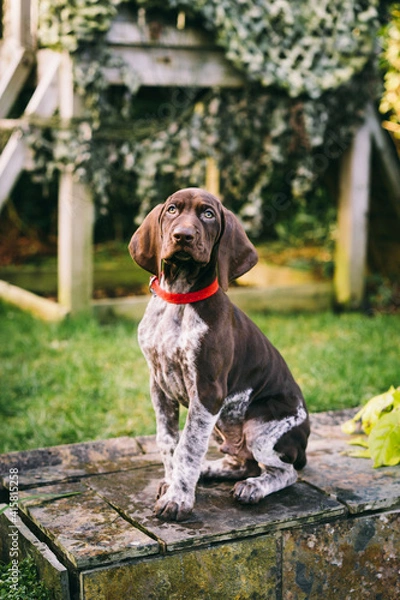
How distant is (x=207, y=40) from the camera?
7.02 metres

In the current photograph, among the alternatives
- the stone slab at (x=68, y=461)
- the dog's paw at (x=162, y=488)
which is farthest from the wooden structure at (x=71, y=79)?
the dog's paw at (x=162, y=488)

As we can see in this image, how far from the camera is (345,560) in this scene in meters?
2.93

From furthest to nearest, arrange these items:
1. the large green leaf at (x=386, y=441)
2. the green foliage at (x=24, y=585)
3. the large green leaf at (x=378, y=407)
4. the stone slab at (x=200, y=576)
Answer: the large green leaf at (x=378, y=407), the large green leaf at (x=386, y=441), the green foliage at (x=24, y=585), the stone slab at (x=200, y=576)

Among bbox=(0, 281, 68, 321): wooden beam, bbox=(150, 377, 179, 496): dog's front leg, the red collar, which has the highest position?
the red collar

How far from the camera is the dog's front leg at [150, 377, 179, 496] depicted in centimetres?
298

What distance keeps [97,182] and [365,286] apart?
125 inches

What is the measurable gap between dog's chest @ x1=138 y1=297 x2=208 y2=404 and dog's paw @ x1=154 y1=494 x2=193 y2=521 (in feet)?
1.20

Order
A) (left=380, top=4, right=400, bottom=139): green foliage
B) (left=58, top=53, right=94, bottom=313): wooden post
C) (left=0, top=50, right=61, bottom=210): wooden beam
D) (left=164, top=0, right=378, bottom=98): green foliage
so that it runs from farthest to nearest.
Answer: (left=164, top=0, right=378, bottom=98): green foliage, (left=58, top=53, right=94, bottom=313): wooden post, (left=0, top=50, right=61, bottom=210): wooden beam, (left=380, top=4, right=400, bottom=139): green foliage

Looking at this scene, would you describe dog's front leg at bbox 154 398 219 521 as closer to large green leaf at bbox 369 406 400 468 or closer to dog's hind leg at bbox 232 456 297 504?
dog's hind leg at bbox 232 456 297 504

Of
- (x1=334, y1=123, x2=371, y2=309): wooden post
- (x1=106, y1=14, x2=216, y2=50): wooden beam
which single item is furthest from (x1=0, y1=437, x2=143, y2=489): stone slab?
(x1=334, y1=123, x2=371, y2=309): wooden post

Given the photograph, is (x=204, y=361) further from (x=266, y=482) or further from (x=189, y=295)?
(x=266, y=482)

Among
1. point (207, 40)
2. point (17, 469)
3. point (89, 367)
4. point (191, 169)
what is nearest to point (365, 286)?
point (191, 169)

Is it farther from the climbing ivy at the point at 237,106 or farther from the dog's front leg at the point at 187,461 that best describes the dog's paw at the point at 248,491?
the climbing ivy at the point at 237,106

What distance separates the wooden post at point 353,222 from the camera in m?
7.84
